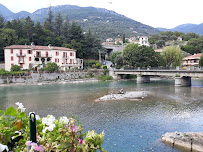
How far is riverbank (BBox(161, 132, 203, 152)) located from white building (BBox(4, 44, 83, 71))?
56988 mm

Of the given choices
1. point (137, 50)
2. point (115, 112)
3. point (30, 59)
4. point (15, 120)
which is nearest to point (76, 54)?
point (30, 59)

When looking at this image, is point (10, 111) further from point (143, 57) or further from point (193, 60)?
point (193, 60)

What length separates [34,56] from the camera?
212 feet

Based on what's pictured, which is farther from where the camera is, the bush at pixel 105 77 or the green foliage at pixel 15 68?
the bush at pixel 105 77

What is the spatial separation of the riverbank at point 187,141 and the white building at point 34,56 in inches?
2244

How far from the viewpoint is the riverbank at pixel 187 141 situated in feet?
40.5

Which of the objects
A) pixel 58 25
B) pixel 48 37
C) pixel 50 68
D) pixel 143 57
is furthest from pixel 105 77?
pixel 58 25

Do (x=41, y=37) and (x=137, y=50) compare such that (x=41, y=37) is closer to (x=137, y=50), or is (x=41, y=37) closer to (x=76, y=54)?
(x=76, y=54)

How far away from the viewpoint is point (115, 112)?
22.9 m

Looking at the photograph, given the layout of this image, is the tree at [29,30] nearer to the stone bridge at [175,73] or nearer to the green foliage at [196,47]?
the stone bridge at [175,73]

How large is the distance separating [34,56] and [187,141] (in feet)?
197

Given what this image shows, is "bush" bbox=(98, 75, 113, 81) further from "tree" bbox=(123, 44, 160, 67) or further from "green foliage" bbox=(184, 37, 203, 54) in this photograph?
"green foliage" bbox=(184, 37, 203, 54)

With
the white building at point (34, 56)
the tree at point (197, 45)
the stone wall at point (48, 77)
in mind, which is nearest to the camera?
the stone wall at point (48, 77)

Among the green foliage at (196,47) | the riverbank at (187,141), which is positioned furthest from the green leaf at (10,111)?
the green foliage at (196,47)
